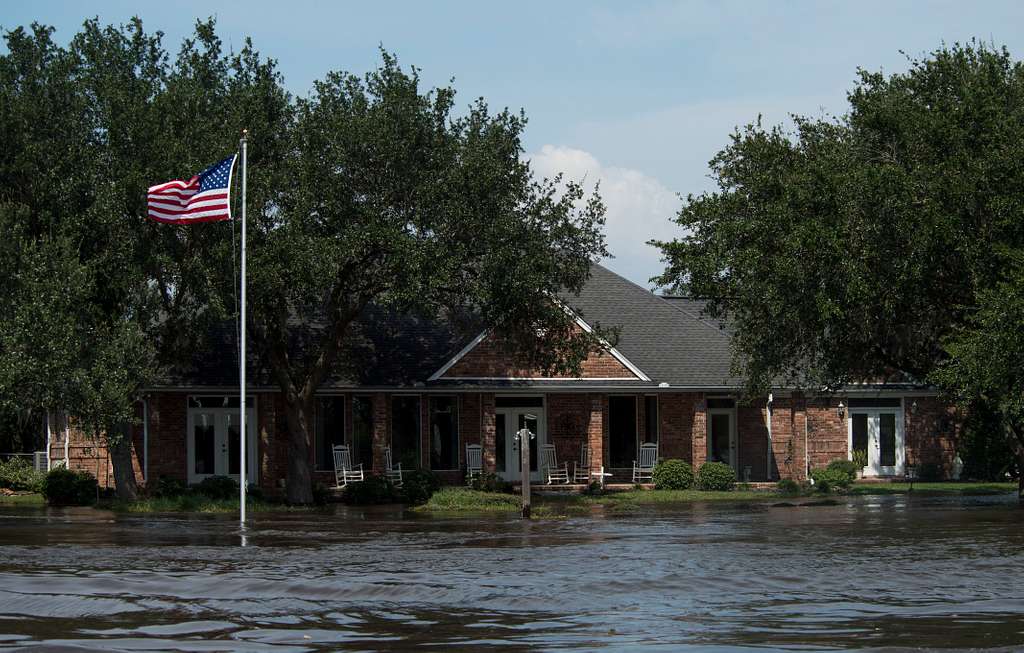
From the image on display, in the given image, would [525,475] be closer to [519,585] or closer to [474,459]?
[474,459]

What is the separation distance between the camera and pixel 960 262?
92.3ft

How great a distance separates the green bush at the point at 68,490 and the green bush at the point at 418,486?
788 cm

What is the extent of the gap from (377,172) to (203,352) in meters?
9.37

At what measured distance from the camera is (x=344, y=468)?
37000 mm

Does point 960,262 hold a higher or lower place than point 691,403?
higher

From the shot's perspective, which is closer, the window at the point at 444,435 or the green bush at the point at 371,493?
the green bush at the point at 371,493

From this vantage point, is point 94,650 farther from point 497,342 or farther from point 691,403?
point 691,403

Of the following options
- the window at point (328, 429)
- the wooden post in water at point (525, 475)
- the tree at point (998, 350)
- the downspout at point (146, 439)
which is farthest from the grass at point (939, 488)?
the downspout at point (146, 439)

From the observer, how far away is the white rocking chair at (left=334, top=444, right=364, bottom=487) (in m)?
37.0

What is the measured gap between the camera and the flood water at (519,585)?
1286cm

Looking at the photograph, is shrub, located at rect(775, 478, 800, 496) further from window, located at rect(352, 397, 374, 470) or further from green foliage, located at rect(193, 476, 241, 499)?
green foliage, located at rect(193, 476, 241, 499)

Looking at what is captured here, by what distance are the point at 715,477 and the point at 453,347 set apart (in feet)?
27.8

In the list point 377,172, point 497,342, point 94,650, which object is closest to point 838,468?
point 497,342

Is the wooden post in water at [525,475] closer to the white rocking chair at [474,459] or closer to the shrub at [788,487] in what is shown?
the white rocking chair at [474,459]
